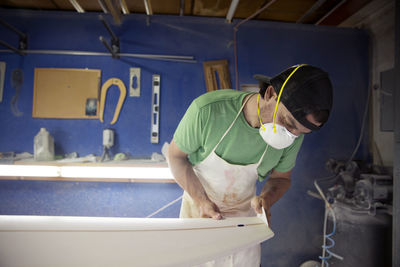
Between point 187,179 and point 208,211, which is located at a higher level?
point 187,179

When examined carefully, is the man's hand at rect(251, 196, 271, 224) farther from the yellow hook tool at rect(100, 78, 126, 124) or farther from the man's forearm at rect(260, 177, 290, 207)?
the yellow hook tool at rect(100, 78, 126, 124)

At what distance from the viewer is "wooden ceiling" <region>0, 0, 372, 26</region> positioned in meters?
2.10

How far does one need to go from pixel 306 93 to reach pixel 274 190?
65cm

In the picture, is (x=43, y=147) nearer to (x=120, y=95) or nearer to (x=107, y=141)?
(x=107, y=141)

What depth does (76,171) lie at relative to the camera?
75.0 inches

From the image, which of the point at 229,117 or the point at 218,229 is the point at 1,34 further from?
the point at 218,229

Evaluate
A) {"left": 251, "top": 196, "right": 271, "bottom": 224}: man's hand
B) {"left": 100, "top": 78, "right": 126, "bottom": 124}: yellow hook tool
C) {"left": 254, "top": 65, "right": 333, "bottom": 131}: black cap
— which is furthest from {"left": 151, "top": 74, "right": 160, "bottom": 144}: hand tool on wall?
{"left": 254, "top": 65, "right": 333, "bottom": 131}: black cap

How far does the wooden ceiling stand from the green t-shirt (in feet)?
4.84

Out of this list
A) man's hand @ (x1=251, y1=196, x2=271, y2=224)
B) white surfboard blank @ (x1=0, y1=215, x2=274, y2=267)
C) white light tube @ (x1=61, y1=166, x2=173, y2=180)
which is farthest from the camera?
white light tube @ (x1=61, y1=166, x2=173, y2=180)

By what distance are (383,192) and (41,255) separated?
2220mm

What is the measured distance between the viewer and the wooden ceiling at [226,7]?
2104mm

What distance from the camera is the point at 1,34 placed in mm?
2320

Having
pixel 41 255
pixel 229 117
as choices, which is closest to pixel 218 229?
pixel 229 117

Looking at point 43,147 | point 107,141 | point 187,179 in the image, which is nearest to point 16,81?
point 43,147
